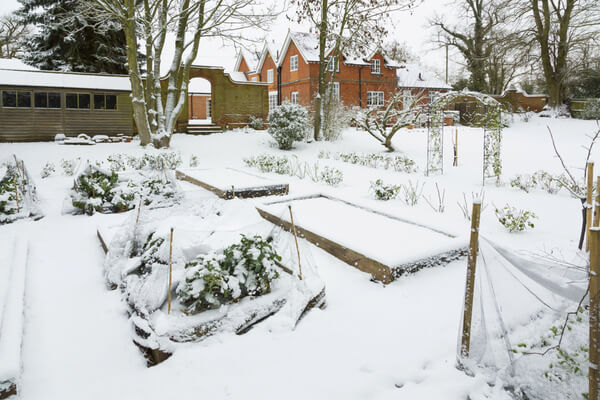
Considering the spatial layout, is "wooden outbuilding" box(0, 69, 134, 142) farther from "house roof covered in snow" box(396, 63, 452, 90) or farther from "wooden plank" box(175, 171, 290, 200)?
"house roof covered in snow" box(396, 63, 452, 90)

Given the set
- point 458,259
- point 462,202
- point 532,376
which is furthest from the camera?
point 462,202

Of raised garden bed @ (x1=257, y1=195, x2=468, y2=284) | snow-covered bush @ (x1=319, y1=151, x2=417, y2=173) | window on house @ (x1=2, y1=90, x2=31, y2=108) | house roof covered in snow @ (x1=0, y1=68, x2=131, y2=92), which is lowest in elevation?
raised garden bed @ (x1=257, y1=195, x2=468, y2=284)

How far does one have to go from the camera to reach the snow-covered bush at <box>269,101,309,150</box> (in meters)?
17.9

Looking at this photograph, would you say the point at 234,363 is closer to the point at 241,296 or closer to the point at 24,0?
the point at 241,296

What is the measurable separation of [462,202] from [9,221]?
793 centimetres

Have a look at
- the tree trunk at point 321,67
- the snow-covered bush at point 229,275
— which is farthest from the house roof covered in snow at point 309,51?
the snow-covered bush at point 229,275

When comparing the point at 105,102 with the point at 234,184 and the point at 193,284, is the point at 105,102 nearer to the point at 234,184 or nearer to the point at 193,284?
the point at 234,184

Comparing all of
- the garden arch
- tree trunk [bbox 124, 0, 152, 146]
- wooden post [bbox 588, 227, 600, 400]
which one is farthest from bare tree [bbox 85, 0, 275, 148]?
wooden post [bbox 588, 227, 600, 400]

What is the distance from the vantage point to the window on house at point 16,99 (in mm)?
18047

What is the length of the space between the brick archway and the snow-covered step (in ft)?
64.2

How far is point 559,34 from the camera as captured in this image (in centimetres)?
2506

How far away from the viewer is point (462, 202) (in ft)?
26.5

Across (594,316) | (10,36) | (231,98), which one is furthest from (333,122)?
(10,36)

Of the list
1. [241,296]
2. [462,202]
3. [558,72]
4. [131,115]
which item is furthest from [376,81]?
[241,296]
